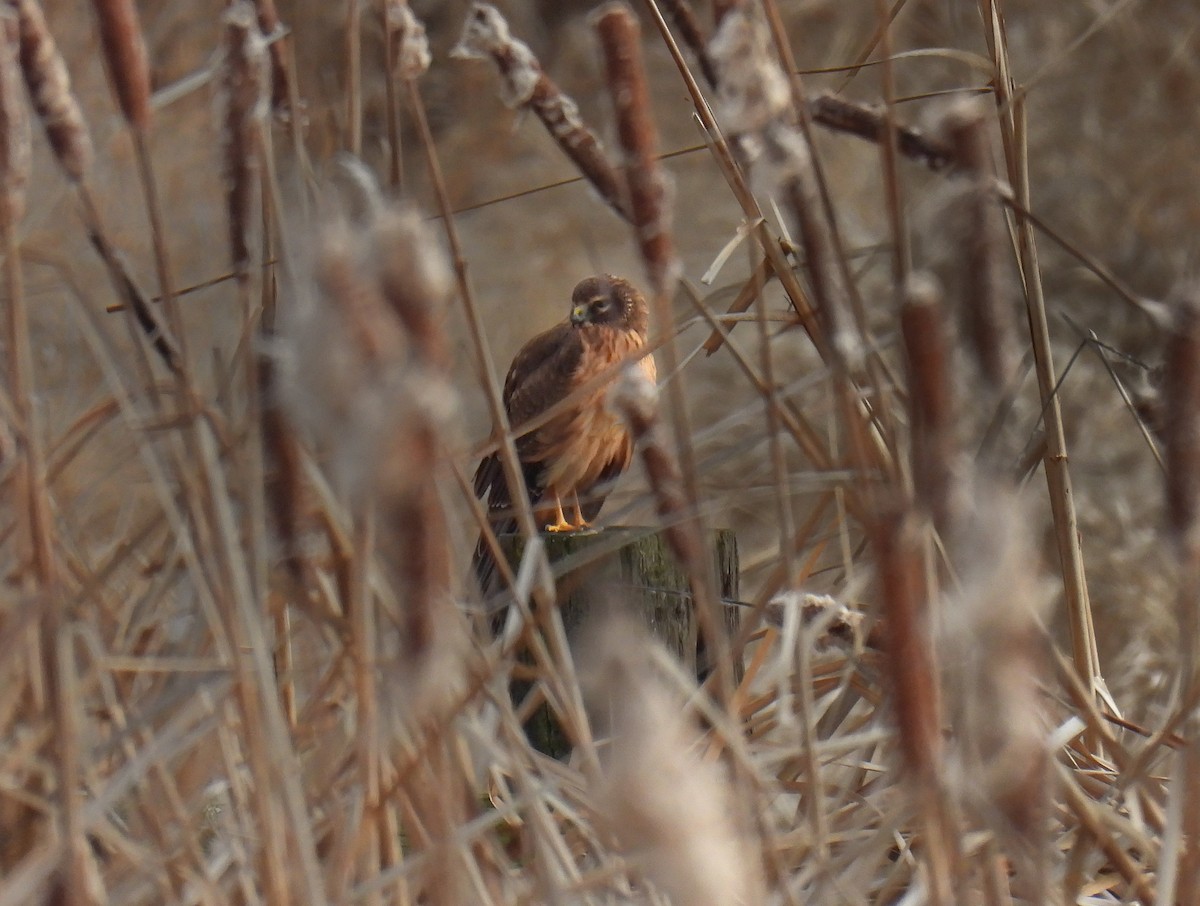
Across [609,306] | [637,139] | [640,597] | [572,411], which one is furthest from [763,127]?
[609,306]

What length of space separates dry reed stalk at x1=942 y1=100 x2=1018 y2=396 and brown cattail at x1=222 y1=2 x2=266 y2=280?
0.93 ft

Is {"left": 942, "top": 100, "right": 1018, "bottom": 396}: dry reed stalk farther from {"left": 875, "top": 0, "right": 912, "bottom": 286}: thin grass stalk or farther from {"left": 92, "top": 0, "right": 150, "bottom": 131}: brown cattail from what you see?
{"left": 92, "top": 0, "right": 150, "bottom": 131}: brown cattail

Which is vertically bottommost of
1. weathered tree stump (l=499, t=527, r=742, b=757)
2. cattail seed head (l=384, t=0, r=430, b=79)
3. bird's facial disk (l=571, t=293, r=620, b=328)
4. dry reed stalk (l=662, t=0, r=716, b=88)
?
weathered tree stump (l=499, t=527, r=742, b=757)

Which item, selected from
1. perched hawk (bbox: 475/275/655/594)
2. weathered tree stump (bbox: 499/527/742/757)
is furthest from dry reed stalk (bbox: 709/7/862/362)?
perched hawk (bbox: 475/275/655/594)

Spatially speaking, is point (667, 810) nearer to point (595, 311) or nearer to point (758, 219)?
point (758, 219)

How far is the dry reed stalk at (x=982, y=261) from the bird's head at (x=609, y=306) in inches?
73.6

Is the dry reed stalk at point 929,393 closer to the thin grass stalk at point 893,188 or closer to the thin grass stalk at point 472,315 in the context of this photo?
the thin grass stalk at point 893,188

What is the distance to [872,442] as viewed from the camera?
87cm

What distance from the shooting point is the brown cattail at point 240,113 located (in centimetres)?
61

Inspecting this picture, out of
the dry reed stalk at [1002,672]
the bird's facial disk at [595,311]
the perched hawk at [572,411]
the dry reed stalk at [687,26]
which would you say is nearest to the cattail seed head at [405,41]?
the dry reed stalk at [687,26]

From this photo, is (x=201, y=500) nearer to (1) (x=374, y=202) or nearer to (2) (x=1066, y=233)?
(1) (x=374, y=202)

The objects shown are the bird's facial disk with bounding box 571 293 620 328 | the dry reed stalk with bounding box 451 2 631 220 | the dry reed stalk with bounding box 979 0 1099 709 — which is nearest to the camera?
the dry reed stalk with bounding box 451 2 631 220

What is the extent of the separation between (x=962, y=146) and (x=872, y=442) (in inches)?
12.1

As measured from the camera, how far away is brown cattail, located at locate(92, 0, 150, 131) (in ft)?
1.75
